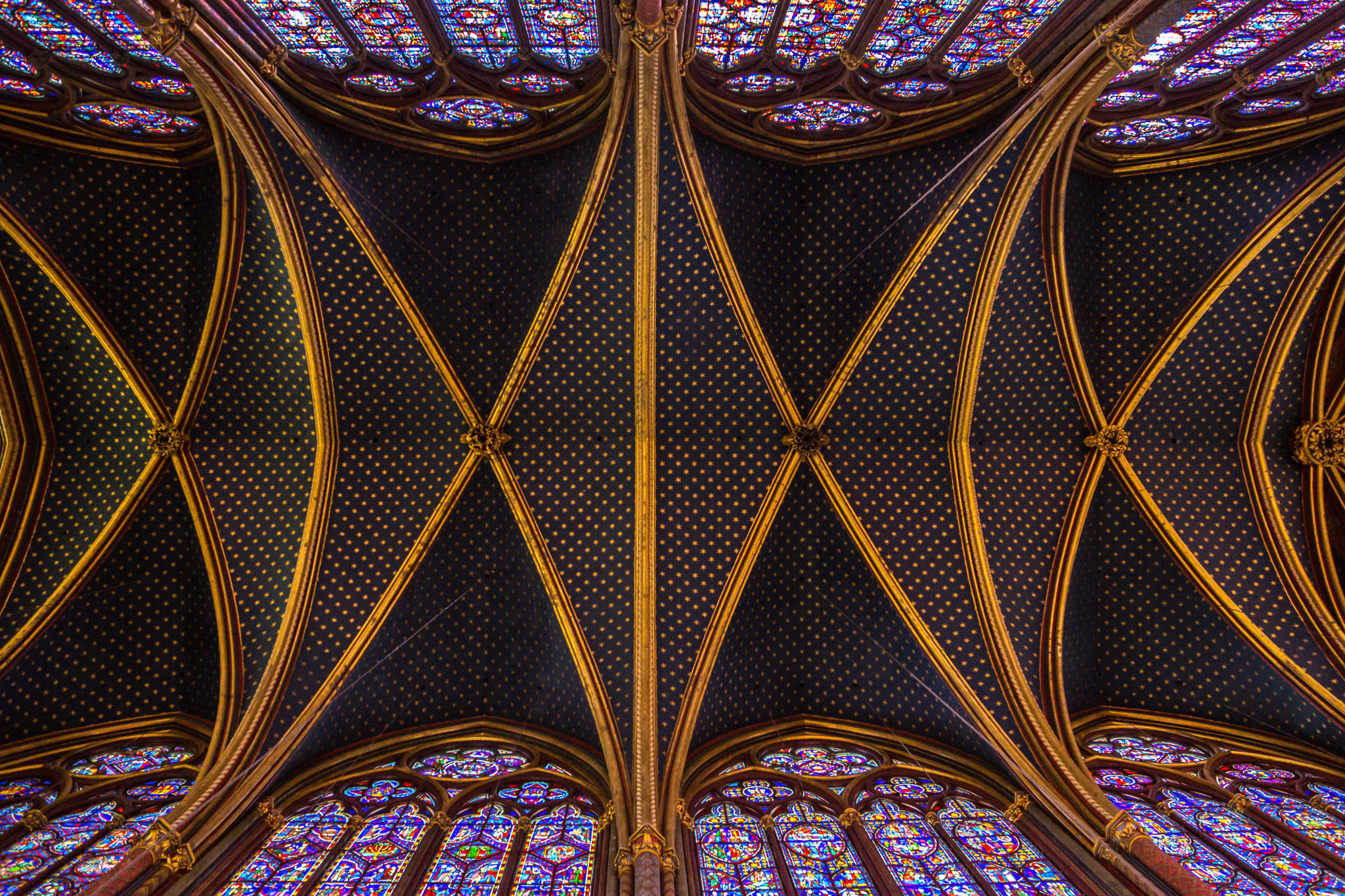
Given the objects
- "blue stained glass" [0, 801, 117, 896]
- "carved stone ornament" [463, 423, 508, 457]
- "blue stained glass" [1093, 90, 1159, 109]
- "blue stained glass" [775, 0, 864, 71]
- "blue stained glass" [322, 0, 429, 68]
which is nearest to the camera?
"blue stained glass" [0, 801, 117, 896]

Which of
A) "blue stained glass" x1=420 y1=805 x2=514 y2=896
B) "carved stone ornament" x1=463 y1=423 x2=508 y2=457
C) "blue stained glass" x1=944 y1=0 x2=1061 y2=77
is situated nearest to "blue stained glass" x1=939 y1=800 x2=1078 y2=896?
"blue stained glass" x1=420 y1=805 x2=514 y2=896

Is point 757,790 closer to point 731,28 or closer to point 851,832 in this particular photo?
point 851,832

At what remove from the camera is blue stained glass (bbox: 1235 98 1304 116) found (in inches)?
383

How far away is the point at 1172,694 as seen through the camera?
475 inches

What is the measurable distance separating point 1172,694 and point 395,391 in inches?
510

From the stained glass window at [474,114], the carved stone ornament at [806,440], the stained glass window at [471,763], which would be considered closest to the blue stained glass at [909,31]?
the stained glass window at [474,114]

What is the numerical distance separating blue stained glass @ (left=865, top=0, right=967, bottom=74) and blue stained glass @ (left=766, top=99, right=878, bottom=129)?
808 mm

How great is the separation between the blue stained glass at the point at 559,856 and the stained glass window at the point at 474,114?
9193mm

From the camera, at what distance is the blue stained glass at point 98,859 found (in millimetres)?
7660

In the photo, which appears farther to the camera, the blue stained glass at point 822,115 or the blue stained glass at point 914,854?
the blue stained glass at point 822,115

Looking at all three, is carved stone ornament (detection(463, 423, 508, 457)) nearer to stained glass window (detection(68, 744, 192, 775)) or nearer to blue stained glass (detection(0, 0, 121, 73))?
stained glass window (detection(68, 744, 192, 775))

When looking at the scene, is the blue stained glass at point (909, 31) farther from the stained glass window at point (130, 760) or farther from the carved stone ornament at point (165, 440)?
the stained glass window at point (130, 760)

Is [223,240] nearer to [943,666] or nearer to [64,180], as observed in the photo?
[64,180]

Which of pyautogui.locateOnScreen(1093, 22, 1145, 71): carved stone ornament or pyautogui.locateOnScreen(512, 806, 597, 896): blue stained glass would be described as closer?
pyautogui.locateOnScreen(1093, 22, 1145, 71): carved stone ornament
